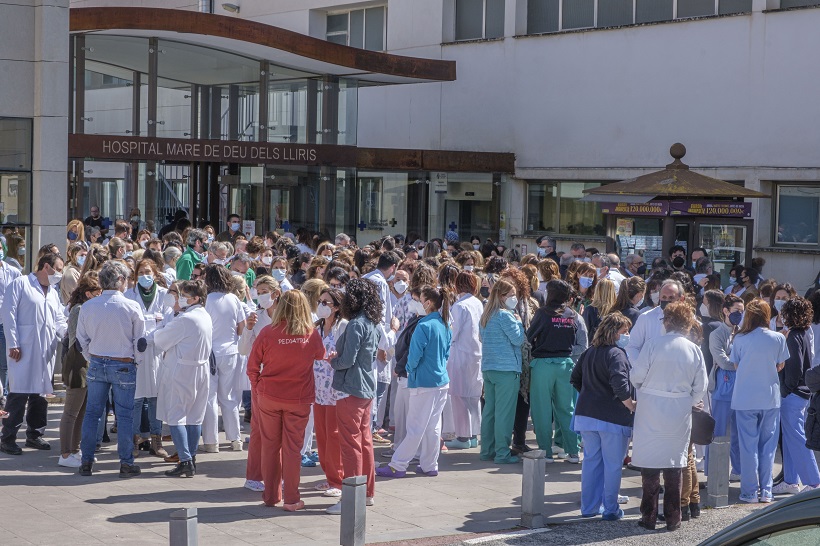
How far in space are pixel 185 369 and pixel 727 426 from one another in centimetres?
544

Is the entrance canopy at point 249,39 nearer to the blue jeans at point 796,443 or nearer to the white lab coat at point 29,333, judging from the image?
the white lab coat at point 29,333

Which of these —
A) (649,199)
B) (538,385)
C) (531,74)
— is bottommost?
(538,385)

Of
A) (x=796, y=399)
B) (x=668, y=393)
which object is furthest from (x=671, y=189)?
(x=668, y=393)

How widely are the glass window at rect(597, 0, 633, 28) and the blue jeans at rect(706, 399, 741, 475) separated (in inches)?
708

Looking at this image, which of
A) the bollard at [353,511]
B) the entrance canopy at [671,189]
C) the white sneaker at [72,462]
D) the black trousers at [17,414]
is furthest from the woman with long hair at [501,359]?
the entrance canopy at [671,189]

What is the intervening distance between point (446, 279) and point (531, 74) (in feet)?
59.5

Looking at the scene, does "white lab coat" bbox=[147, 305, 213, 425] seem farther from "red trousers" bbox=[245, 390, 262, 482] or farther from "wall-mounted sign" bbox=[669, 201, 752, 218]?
"wall-mounted sign" bbox=[669, 201, 752, 218]

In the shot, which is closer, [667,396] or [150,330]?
[667,396]

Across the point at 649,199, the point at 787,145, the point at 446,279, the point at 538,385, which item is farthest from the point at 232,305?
the point at 787,145

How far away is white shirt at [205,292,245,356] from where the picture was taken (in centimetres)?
1121

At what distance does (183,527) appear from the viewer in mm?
6680

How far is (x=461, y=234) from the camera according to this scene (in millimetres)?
30172

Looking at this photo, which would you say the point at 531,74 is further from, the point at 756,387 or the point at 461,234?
the point at 756,387

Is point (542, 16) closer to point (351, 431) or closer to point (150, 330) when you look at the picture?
point (150, 330)
